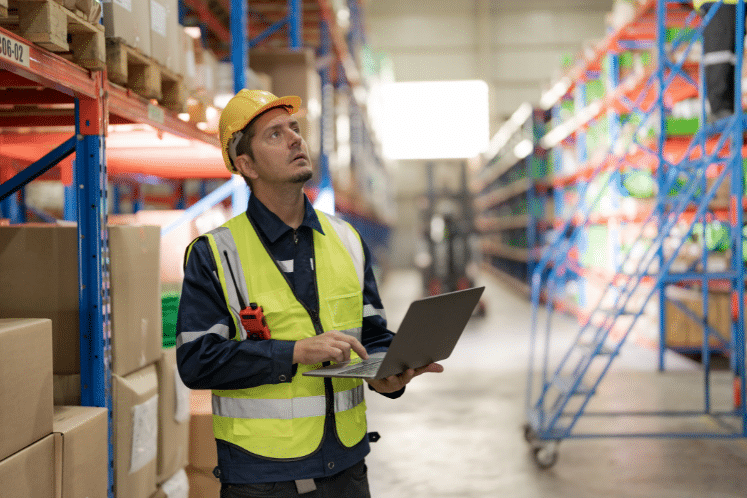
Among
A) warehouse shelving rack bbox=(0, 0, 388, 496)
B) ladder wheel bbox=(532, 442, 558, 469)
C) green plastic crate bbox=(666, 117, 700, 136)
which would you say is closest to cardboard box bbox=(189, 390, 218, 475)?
warehouse shelving rack bbox=(0, 0, 388, 496)

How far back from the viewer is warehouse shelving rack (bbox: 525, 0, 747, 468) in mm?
4590

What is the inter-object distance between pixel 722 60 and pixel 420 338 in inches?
193

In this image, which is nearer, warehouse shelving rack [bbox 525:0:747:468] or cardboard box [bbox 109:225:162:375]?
cardboard box [bbox 109:225:162:375]

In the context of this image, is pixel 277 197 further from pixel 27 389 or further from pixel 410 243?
pixel 410 243

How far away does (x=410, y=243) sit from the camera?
2955cm

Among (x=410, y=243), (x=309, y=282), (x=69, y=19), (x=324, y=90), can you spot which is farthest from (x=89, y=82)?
(x=410, y=243)

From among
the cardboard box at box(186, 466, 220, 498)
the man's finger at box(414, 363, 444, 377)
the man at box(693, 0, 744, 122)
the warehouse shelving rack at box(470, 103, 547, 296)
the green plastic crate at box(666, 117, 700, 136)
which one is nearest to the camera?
the man's finger at box(414, 363, 444, 377)

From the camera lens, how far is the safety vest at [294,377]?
5.71 ft

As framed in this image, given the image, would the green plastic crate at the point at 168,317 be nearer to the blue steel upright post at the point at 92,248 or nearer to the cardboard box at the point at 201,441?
the cardboard box at the point at 201,441

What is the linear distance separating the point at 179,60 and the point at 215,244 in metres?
1.80

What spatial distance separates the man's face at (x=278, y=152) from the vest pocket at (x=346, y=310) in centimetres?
34

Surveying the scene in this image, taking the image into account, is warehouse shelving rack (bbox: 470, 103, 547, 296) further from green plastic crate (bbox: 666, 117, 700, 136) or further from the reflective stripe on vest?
the reflective stripe on vest

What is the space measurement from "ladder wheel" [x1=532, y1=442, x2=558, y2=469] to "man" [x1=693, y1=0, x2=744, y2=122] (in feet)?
9.63

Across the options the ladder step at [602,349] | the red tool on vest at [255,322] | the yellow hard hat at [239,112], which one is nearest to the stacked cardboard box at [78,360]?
the red tool on vest at [255,322]
